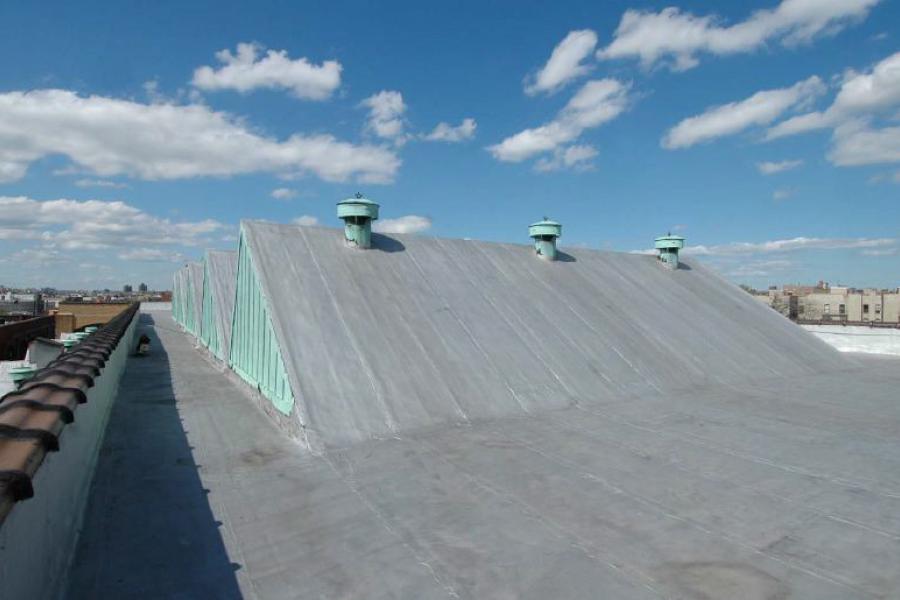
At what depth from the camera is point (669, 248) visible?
26297 mm

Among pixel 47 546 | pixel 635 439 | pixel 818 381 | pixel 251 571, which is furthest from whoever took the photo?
→ pixel 818 381

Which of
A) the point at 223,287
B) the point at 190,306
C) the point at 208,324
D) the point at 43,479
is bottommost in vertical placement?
the point at 43,479

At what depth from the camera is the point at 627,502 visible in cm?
736

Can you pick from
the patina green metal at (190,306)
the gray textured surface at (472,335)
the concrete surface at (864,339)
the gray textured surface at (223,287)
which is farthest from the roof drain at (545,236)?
the patina green metal at (190,306)

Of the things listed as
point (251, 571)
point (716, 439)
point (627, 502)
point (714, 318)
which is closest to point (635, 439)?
point (716, 439)

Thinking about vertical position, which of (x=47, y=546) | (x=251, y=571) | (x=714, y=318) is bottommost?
(x=251, y=571)

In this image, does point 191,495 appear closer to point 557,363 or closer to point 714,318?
point 557,363

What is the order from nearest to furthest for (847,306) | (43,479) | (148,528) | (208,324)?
1. (43,479)
2. (148,528)
3. (208,324)
4. (847,306)

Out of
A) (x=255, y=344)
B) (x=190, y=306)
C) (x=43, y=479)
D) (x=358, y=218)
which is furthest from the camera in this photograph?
(x=190, y=306)

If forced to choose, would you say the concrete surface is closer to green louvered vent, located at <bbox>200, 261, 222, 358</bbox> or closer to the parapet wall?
green louvered vent, located at <bbox>200, 261, 222, 358</bbox>

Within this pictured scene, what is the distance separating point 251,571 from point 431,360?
7.81 metres

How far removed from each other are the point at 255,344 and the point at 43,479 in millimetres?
8961

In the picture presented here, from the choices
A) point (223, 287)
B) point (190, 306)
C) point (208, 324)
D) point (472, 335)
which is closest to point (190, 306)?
point (190, 306)

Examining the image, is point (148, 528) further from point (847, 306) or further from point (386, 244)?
point (847, 306)
